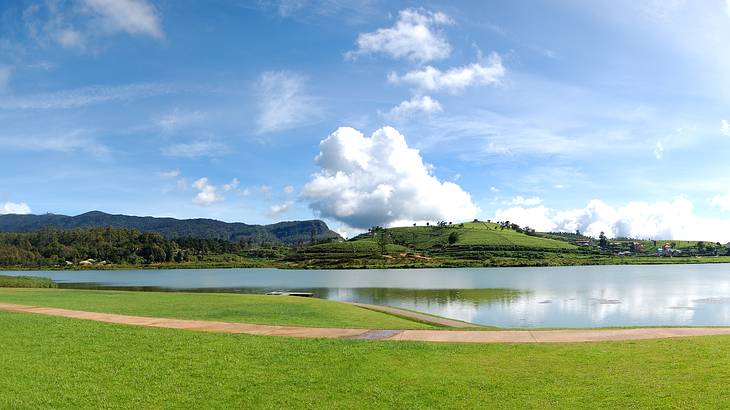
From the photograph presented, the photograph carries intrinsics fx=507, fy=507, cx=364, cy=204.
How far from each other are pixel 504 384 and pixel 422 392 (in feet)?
6.45

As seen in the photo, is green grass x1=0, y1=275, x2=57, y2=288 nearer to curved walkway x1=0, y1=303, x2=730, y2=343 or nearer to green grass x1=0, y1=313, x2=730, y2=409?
curved walkway x1=0, y1=303, x2=730, y2=343

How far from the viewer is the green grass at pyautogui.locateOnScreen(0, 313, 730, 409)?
10.6 meters

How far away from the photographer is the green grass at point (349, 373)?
10620 mm

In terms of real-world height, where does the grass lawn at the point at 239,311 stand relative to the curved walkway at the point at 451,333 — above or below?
below

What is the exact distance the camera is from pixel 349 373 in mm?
12859

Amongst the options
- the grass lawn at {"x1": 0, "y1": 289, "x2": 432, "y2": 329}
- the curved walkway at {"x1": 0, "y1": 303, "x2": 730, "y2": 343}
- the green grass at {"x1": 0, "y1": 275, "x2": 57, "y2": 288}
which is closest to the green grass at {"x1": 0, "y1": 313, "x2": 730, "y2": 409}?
the curved walkway at {"x1": 0, "y1": 303, "x2": 730, "y2": 343}

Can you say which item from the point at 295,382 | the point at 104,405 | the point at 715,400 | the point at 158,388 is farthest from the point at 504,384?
the point at 104,405

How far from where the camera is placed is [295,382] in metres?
12.1

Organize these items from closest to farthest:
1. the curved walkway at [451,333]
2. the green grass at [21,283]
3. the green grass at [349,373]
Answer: the green grass at [349,373] < the curved walkway at [451,333] < the green grass at [21,283]

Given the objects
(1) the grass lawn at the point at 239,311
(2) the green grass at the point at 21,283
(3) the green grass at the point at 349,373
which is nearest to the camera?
(3) the green grass at the point at 349,373

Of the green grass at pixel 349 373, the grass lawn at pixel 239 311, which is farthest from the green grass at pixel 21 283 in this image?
the green grass at pixel 349 373

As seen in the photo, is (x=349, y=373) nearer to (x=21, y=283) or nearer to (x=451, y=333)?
(x=451, y=333)

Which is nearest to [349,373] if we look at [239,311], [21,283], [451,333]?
[451,333]

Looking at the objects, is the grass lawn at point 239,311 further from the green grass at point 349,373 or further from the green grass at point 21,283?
the green grass at point 21,283
